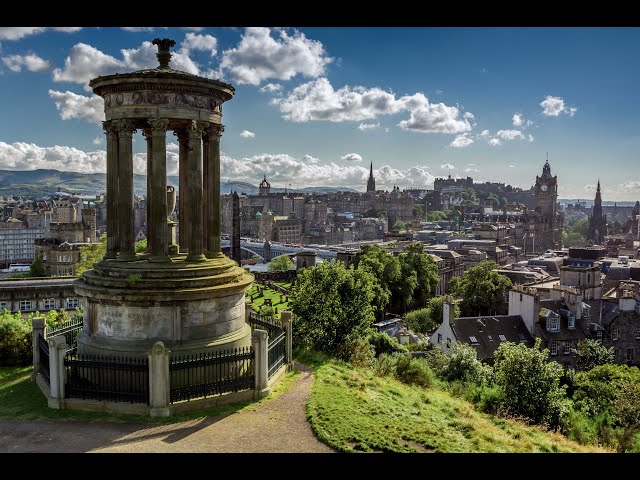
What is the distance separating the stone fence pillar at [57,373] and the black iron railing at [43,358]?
142 centimetres

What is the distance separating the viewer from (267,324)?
1830cm

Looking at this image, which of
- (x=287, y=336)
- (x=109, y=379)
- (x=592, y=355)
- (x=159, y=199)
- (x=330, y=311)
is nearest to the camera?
(x=109, y=379)

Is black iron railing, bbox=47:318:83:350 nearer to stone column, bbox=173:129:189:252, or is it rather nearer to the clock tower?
stone column, bbox=173:129:189:252

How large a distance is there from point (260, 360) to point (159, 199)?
16.8 feet

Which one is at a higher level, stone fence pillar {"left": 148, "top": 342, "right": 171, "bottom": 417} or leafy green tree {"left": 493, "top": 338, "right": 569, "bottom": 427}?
stone fence pillar {"left": 148, "top": 342, "right": 171, "bottom": 417}

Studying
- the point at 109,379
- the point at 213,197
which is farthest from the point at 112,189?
the point at 109,379

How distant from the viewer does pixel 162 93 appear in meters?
14.8

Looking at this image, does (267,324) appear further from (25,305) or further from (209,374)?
(25,305)

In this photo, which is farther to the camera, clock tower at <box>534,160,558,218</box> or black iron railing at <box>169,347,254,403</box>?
clock tower at <box>534,160,558,218</box>

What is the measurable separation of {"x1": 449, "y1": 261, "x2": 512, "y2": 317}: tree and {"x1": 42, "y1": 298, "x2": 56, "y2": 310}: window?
38.7 meters

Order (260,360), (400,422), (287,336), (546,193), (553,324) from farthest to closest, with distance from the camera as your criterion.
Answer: (546,193) < (553,324) < (287,336) < (260,360) < (400,422)

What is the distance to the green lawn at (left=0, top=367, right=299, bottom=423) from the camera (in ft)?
41.8

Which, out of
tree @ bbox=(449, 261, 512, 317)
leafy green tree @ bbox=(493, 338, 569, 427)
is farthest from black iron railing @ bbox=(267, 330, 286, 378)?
tree @ bbox=(449, 261, 512, 317)

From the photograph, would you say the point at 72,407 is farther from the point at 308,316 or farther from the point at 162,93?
the point at 308,316
